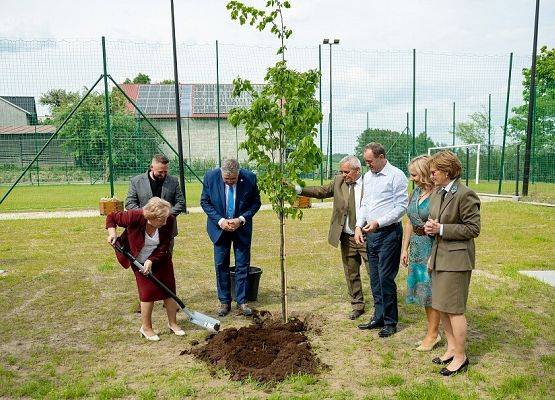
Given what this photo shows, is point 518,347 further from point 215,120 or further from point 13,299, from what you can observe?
point 215,120

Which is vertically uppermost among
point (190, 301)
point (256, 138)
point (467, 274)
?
point (256, 138)

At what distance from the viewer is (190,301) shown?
244 inches

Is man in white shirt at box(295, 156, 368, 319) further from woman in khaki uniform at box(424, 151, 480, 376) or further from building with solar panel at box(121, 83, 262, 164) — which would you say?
building with solar panel at box(121, 83, 262, 164)

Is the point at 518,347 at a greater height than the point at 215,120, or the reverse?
the point at 215,120

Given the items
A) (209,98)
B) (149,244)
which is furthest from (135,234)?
(209,98)

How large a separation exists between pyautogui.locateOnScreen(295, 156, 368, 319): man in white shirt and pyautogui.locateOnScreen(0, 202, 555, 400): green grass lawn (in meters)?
0.36

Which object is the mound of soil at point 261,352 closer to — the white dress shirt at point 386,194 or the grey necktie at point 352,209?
the grey necktie at point 352,209

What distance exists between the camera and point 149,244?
4840 millimetres

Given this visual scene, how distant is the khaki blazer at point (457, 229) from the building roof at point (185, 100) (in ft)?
33.6

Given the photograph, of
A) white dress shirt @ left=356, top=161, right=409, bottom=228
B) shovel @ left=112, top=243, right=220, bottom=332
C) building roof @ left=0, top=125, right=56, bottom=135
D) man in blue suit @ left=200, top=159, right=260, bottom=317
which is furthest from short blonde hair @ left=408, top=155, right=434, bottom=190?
building roof @ left=0, top=125, right=56, bottom=135

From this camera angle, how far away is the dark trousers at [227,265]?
18.8ft

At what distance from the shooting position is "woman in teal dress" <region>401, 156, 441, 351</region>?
4.28m

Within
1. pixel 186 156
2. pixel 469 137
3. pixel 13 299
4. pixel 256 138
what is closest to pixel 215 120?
pixel 186 156

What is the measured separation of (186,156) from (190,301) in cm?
1405
